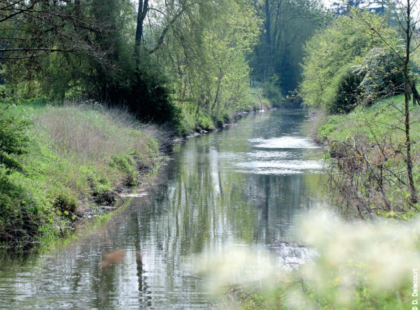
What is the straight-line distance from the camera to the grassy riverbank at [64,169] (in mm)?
9633

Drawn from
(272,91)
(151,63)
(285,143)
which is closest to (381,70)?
(151,63)

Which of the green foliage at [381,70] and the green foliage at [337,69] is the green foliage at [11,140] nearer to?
the green foliage at [381,70]

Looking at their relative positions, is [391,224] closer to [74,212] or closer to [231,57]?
[74,212]

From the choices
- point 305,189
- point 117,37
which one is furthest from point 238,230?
point 117,37

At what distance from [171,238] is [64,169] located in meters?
3.61

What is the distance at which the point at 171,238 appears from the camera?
33.2 ft

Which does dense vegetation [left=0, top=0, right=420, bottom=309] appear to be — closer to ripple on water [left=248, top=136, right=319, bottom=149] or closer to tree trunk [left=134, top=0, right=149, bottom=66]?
tree trunk [left=134, top=0, right=149, bottom=66]

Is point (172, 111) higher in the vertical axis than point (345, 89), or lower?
lower

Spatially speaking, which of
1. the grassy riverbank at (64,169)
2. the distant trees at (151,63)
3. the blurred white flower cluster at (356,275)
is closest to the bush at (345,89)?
the distant trees at (151,63)

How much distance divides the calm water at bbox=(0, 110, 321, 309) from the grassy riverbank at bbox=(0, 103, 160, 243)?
28.3 inches

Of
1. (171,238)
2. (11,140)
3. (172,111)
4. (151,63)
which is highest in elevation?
(151,63)

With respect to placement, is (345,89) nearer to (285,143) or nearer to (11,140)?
(285,143)

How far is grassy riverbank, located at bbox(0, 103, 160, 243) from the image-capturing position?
9.63 meters

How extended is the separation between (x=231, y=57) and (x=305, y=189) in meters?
26.7
